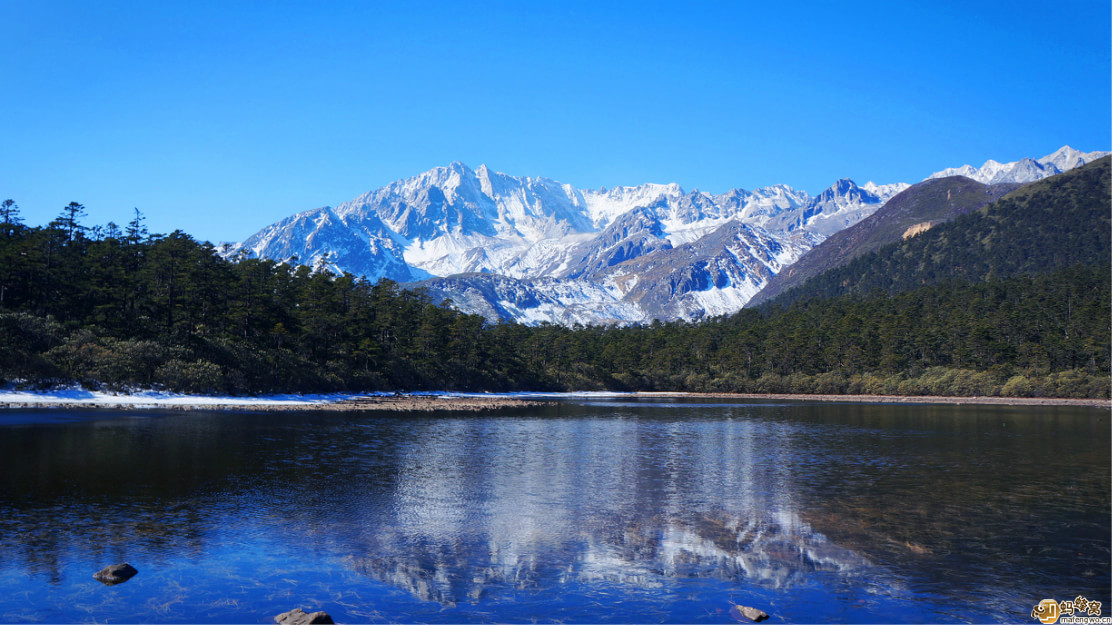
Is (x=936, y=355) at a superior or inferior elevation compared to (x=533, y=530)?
superior

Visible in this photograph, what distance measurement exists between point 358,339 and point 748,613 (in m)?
120

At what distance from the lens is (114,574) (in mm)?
18422

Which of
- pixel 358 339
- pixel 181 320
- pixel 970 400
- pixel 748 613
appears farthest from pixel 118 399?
pixel 970 400

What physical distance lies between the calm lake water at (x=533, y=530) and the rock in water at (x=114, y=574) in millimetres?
434

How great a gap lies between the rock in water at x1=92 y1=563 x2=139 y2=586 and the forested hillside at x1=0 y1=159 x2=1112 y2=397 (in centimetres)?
7176

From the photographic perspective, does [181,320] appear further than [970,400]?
No

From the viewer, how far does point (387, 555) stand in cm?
2173

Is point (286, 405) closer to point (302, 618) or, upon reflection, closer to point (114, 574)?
point (114, 574)

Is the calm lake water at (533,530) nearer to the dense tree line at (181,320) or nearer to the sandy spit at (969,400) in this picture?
the dense tree line at (181,320)

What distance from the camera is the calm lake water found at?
17641 mm

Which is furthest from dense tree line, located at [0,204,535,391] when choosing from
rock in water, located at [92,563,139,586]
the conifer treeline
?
rock in water, located at [92,563,139,586]

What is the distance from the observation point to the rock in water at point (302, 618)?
15375 millimetres

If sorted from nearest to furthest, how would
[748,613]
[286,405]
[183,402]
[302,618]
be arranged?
[302,618]
[748,613]
[183,402]
[286,405]

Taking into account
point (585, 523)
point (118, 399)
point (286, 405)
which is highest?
point (118, 399)
